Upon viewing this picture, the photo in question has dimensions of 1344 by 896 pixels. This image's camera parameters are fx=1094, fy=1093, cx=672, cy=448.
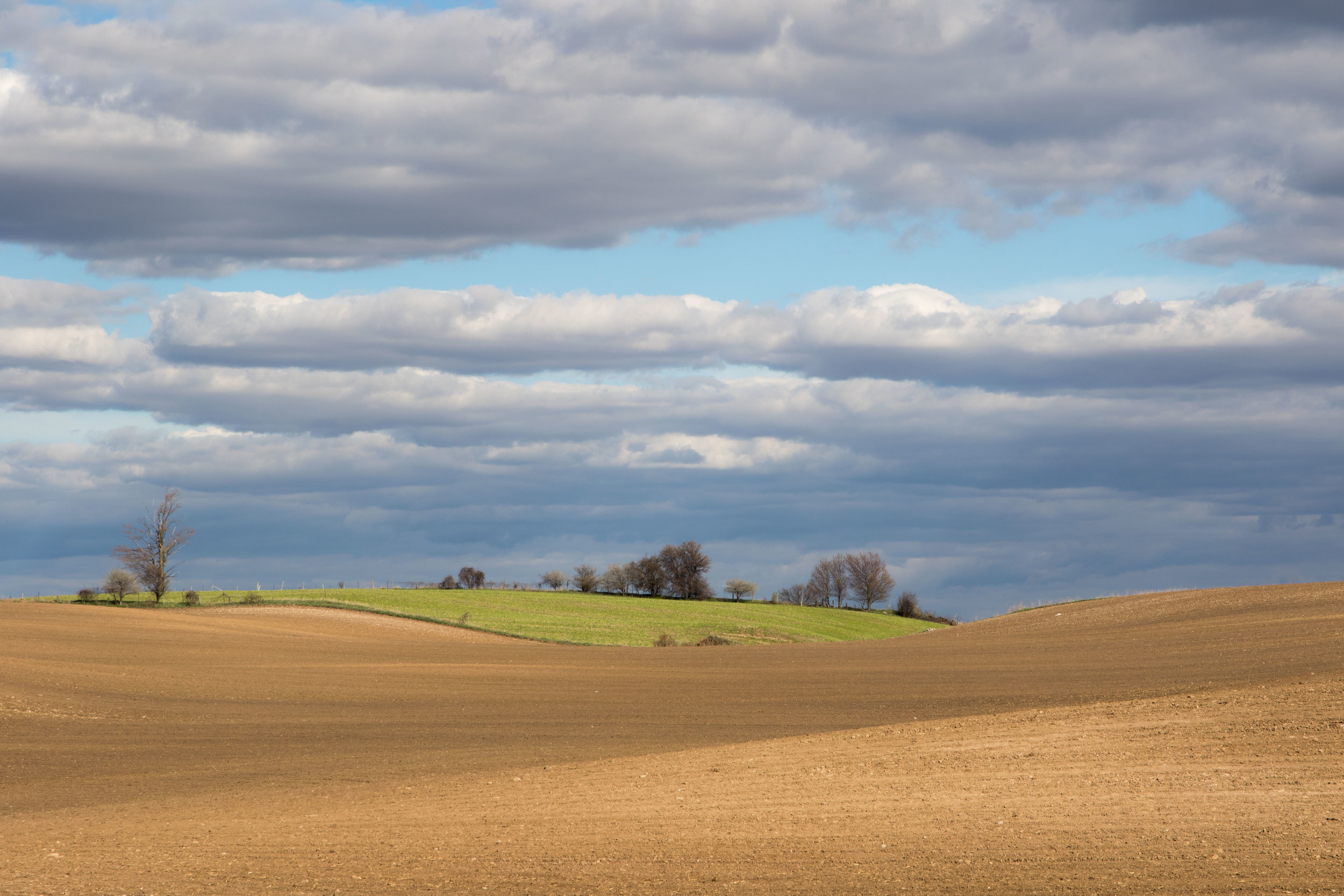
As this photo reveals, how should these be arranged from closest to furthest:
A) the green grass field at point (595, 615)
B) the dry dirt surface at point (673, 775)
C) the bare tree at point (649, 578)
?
the dry dirt surface at point (673, 775) → the green grass field at point (595, 615) → the bare tree at point (649, 578)

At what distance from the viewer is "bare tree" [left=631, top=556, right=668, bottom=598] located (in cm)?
10838

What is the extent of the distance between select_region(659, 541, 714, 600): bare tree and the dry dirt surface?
216 ft

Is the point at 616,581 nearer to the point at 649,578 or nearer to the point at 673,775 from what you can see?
the point at 649,578

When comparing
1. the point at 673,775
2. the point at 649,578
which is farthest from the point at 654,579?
the point at 673,775

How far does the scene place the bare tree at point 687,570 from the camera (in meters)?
109

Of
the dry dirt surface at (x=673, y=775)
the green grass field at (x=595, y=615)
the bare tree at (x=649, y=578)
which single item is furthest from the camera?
the bare tree at (x=649, y=578)

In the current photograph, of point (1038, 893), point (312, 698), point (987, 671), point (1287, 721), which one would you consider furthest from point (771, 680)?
point (1038, 893)

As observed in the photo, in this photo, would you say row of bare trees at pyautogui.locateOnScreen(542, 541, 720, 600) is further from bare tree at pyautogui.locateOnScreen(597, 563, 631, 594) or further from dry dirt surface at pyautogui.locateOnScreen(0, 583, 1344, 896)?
dry dirt surface at pyautogui.locateOnScreen(0, 583, 1344, 896)

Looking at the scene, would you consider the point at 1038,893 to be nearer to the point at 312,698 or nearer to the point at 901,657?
the point at 312,698

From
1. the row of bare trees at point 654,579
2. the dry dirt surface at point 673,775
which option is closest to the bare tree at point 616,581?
the row of bare trees at point 654,579

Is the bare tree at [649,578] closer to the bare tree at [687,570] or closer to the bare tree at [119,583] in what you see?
the bare tree at [687,570]

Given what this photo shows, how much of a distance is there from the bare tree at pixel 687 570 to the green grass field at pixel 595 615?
430 cm

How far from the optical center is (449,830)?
15359mm

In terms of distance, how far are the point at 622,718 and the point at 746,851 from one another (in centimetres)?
1601
